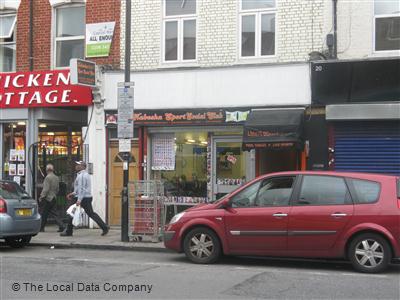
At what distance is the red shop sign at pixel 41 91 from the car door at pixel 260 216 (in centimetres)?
704

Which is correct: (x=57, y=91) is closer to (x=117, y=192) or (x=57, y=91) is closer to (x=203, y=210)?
(x=117, y=192)

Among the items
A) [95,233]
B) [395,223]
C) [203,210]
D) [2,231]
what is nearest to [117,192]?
[95,233]

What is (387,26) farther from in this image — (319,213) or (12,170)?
(12,170)

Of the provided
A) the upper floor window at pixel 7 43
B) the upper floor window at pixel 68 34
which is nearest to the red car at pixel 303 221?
the upper floor window at pixel 68 34

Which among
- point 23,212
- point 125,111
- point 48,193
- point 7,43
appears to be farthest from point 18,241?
point 7,43

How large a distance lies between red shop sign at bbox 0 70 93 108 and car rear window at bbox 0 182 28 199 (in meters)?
3.80

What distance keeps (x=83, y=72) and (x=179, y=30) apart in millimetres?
2712

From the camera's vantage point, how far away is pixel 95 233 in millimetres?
14609

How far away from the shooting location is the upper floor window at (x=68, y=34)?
1661cm

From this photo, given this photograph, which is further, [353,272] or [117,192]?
[117,192]

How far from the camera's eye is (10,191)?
12.3 meters

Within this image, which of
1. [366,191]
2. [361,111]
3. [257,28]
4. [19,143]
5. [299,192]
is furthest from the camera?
[19,143]

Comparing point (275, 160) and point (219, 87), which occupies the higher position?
point (219, 87)

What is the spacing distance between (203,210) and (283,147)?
4.05 meters
